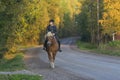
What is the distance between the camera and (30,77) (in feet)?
50.1

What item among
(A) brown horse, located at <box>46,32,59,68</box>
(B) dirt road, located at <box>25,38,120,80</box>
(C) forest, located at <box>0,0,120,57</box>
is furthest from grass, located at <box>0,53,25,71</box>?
(C) forest, located at <box>0,0,120,57</box>

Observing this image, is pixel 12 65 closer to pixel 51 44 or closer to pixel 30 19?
pixel 51 44

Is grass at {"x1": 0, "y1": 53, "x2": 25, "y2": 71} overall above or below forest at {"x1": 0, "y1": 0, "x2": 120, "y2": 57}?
below

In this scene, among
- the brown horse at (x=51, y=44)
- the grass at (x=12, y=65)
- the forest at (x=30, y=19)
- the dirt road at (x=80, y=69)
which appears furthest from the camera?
the forest at (x=30, y=19)

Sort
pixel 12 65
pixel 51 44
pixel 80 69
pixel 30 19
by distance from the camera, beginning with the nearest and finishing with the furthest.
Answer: pixel 80 69 → pixel 51 44 → pixel 12 65 → pixel 30 19

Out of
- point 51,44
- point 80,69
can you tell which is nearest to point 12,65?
point 51,44

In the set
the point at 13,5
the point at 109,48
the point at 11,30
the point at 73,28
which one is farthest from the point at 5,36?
the point at 73,28

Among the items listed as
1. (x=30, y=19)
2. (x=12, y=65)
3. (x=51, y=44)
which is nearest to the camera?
(x=51, y=44)

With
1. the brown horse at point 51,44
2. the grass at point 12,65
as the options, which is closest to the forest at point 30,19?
the grass at point 12,65

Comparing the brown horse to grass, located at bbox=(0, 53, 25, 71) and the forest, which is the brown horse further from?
the forest

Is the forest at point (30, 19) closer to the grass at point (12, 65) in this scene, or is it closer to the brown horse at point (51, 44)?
the grass at point (12, 65)

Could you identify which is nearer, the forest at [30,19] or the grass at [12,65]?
the grass at [12,65]

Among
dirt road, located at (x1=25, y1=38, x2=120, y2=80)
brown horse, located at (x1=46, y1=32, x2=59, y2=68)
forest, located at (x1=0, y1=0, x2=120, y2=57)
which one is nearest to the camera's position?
dirt road, located at (x1=25, y1=38, x2=120, y2=80)

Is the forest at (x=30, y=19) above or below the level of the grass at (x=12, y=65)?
above
